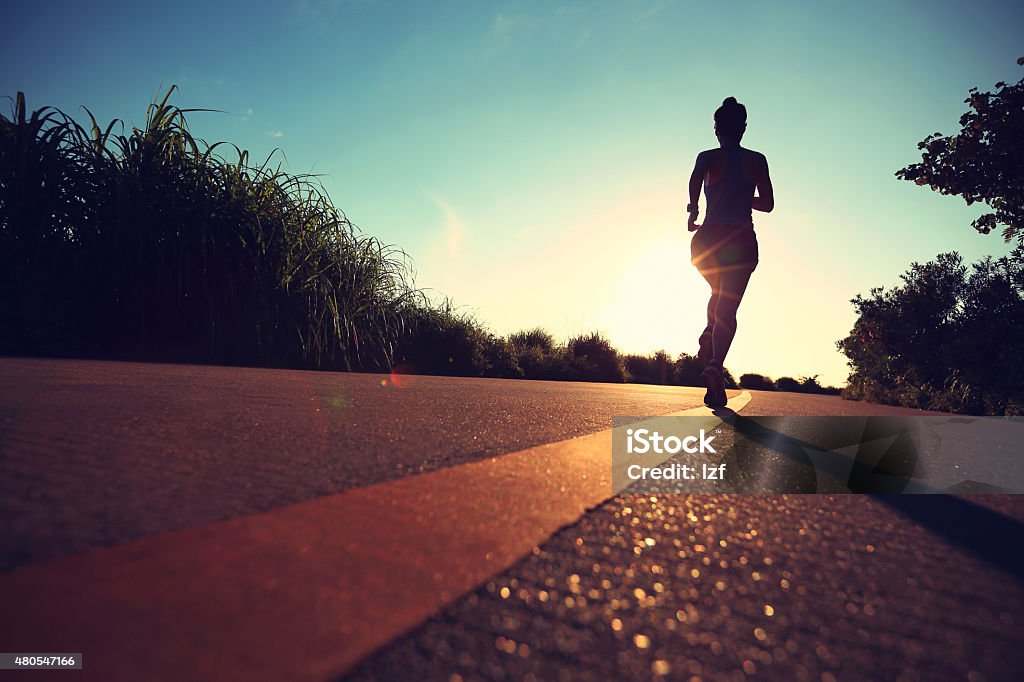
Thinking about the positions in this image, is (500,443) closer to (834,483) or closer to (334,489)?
(334,489)

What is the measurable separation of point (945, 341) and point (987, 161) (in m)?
4.55

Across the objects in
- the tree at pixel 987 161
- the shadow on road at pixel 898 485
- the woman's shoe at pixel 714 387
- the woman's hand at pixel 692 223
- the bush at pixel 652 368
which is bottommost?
the shadow on road at pixel 898 485

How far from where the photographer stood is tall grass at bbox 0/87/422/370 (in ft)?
26.4

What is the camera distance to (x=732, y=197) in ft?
18.3

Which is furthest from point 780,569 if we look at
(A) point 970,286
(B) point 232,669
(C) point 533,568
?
(A) point 970,286

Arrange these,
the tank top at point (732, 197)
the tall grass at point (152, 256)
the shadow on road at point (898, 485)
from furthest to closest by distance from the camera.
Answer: the tall grass at point (152, 256)
the tank top at point (732, 197)
the shadow on road at point (898, 485)

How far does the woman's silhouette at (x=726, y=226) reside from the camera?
5473 mm

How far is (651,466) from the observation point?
90.0 inches

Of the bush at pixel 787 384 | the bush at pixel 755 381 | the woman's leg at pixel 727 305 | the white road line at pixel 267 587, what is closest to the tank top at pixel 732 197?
the woman's leg at pixel 727 305

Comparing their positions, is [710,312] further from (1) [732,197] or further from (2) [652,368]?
(2) [652,368]

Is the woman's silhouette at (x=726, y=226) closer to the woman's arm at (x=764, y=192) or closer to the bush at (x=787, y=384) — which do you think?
the woman's arm at (x=764, y=192)

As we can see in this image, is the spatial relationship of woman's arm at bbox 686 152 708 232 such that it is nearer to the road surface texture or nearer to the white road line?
the road surface texture

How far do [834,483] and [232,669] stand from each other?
2.16m

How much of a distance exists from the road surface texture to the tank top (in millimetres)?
3891
